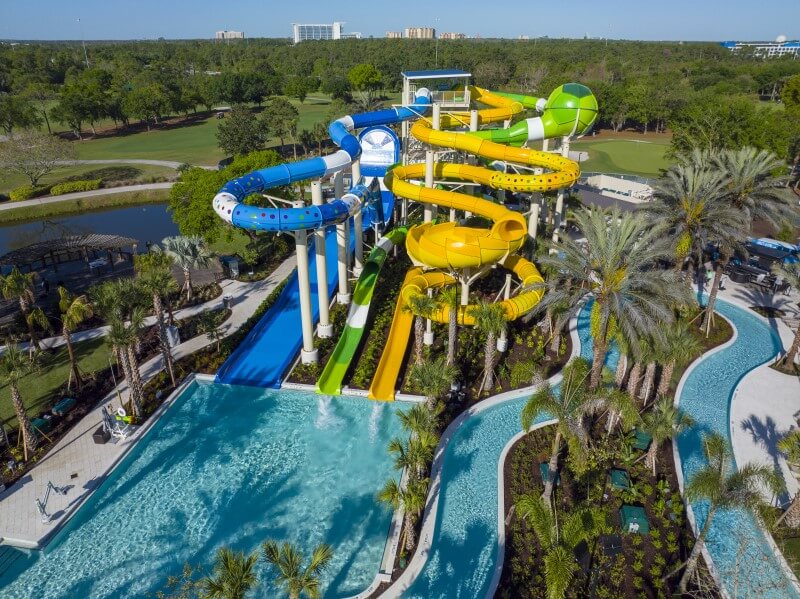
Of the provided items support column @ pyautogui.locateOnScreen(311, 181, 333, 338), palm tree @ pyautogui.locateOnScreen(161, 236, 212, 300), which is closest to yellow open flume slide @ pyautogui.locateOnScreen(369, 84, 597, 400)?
support column @ pyautogui.locateOnScreen(311, 181, 333, 338)

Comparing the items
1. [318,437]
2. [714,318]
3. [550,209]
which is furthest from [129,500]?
[550,209]

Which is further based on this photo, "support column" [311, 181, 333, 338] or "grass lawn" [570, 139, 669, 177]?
"grass lawn" [570, 139, 669, 177]

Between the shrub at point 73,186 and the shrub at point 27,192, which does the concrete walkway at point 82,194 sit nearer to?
the shrub at point 73,186

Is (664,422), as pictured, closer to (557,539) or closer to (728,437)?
(728,437)

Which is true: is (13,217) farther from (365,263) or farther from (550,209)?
(550,209)

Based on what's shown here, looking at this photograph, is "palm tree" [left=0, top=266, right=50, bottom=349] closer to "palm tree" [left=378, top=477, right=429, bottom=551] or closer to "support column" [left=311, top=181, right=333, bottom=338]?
"support column" [left=311, top=181, right=333, bottom=338]

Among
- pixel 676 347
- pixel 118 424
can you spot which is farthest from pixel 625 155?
pixel 118 424
